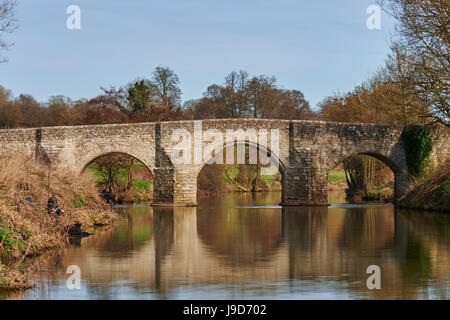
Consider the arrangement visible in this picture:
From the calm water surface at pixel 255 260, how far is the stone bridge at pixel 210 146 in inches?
237

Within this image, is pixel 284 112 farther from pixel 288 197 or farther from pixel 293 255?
pixel 293 255

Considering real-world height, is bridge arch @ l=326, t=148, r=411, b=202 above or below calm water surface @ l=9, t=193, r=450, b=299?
above

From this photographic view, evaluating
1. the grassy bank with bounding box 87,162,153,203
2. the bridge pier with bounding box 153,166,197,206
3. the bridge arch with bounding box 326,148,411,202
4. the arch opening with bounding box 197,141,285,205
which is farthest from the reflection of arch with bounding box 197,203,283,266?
the arch opening with bounding box 197,141,285,205

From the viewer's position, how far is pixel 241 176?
36.8 m

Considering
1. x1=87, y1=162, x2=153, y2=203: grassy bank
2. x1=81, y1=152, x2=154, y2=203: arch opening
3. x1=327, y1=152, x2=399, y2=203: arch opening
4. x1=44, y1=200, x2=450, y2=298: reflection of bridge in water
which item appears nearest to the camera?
x1=44, y1=200, x2=450, y2=298: reflection of bridge in water

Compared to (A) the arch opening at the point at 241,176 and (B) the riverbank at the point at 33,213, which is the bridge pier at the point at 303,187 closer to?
(A) the arch opening at the point at 241,176

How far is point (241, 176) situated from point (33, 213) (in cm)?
2601

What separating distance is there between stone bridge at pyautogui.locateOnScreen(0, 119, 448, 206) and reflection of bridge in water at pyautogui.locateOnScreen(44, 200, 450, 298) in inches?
220

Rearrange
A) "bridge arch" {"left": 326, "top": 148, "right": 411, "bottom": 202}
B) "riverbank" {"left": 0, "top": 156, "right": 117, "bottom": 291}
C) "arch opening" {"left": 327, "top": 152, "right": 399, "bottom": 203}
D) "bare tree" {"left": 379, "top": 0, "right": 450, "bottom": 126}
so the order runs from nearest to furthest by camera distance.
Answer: "riverbank" {"left": 0, "top": 156, "right": 117, "bottom": 291} < "bare tree" {"left": 379, "top": 0, "right": 450, "bottom": 126} < "bridge arch" {"left": 326, "top": 148, "right": 411, "bottom": 202} < "arch opening" {"left": 327, "top": 152, "right": 399, "bottom": 203}

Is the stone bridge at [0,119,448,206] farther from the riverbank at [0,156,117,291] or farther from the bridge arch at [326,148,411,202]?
the riverbank at [0,156,117,291]

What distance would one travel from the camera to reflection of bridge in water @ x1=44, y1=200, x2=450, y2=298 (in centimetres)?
837

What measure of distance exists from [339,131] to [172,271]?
17.2m
